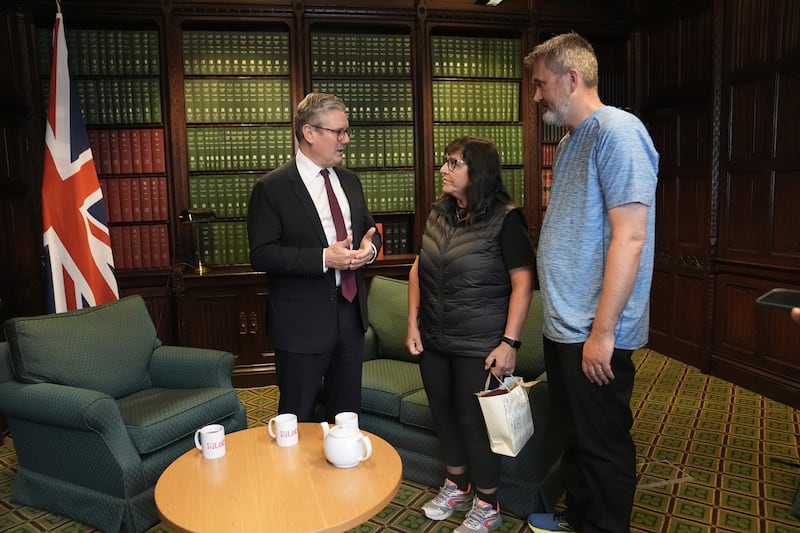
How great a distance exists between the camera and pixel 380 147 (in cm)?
445

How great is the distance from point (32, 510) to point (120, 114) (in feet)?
8.62

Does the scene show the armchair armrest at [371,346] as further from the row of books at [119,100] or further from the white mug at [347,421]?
the row of books at [119,100]

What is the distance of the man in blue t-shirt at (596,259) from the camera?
1.59m

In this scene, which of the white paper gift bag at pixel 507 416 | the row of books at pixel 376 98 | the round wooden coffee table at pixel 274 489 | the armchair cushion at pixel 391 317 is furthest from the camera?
the row of books at pixel 376 98

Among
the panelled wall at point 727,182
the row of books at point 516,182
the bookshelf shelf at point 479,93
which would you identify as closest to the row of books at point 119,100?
the bookshelf shelf at point 479,93

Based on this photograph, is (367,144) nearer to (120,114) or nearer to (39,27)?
(120,114)

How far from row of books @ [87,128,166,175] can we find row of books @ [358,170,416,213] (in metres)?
1.42

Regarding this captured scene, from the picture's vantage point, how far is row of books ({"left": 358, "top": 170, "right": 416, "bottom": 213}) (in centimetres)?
446

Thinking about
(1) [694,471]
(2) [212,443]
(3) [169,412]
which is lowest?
(1) [694,471]

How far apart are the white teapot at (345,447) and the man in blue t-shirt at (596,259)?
2.10 ft

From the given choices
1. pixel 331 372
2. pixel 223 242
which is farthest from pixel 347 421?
pixel 223 242

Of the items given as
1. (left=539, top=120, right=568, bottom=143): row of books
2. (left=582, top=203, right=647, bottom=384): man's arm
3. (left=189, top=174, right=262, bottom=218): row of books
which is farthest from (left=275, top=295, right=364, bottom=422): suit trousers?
(left=539, top=120, right=568, bottom=143): row of books

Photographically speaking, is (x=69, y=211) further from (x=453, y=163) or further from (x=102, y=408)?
(x=453, y=163)

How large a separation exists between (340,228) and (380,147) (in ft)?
7.84
